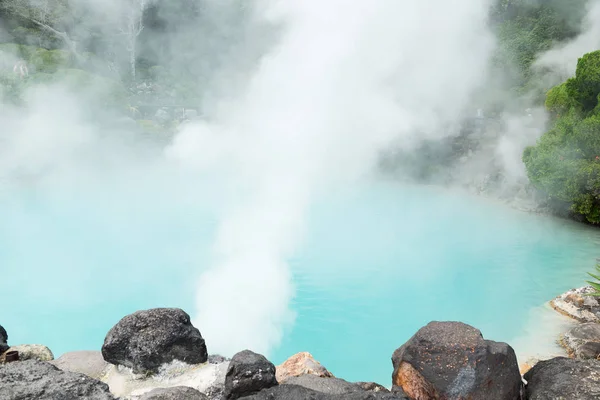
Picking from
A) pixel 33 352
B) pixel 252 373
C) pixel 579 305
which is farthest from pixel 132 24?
pixel 252 373

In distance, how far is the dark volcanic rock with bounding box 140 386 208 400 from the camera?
306 centimetres

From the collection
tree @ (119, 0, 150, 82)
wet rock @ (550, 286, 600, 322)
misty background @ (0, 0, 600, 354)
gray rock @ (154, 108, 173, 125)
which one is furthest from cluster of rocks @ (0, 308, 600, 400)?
tree @ (119, 0, 150, 82)

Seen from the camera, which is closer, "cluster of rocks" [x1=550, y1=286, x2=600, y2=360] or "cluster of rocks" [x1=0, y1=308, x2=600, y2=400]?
"cluster of rocks" [x1=0, y1=308, x2=600, y2=400]

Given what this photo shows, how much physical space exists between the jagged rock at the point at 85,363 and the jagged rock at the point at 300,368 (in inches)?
61.7

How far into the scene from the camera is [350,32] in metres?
18.1

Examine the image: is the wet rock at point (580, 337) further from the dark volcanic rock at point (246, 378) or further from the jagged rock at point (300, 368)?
the dark volcanic rock at point (246, 378)

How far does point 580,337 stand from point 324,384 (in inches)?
170

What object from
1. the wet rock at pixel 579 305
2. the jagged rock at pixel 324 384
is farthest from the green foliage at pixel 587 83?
the jagged rock at pixel 324 384

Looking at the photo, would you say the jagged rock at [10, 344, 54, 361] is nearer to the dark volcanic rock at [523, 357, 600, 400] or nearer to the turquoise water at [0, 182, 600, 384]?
the turquoise water at [0, 182, 600, 384]

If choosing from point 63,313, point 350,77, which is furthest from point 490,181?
point 63,313

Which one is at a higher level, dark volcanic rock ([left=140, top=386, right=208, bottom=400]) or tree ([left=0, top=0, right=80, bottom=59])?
tree ([left=0, top=0, right=80, bottom=59])

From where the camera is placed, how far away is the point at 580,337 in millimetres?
6086

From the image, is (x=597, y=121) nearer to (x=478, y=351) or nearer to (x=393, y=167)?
(x=393, y=167)

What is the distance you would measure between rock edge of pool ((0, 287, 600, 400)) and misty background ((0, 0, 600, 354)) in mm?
5869
